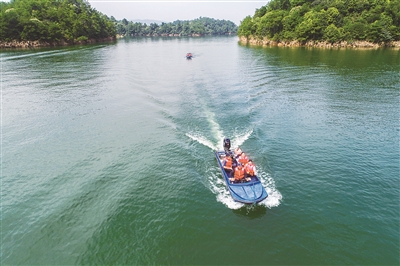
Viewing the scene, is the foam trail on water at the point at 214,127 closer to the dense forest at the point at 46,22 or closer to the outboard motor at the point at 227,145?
the outboard motor at the point at 227,145

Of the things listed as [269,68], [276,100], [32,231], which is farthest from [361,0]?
[32,231]

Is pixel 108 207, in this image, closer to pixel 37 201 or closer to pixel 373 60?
pixel 37 201

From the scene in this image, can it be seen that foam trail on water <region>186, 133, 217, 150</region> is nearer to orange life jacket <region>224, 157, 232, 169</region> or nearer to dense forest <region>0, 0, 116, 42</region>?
orange life jacket <region>224, 157, 232, 169</region>

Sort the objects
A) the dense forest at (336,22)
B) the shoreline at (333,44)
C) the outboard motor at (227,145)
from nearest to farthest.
A: the outboard motor at (227,145), the dense forest at (336,22), the shoreline at (333,44)

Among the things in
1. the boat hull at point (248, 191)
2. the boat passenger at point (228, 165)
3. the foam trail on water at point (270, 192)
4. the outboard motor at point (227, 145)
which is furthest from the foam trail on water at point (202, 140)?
the boat hull at point (248, 191)

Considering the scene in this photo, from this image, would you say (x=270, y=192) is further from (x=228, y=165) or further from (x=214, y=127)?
(x=214, y=127)

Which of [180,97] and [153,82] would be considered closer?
[180,97]

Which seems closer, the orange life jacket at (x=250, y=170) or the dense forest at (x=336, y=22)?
the orange life jacket at (x=250, y=170)
